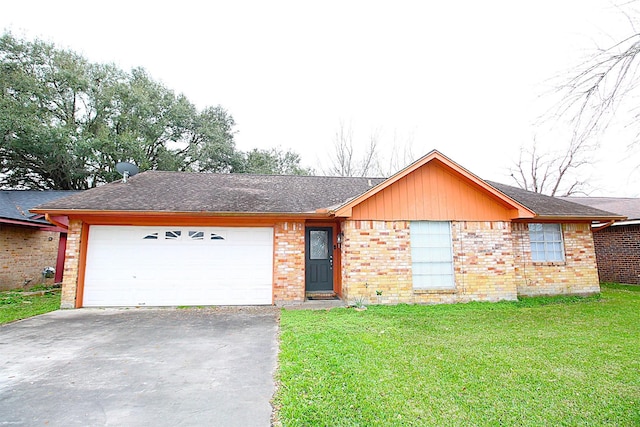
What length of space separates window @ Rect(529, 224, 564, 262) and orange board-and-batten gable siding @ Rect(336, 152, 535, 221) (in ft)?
5.17

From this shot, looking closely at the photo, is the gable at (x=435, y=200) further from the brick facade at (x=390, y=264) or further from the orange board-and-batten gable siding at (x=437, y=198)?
the brick facade at (x=390, y=264)

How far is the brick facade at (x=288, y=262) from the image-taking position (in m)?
8.54

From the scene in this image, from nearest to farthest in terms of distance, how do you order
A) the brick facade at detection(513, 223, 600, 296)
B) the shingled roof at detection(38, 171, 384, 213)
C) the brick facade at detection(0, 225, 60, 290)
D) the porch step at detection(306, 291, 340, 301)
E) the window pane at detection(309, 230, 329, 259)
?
the shingled roof at detection(38, 171, 384, 213)
the porch step at detection(306, 291, 340, 301)
the brick facade at detection(513, 223, 600, 296)
the window pane at detection(309, 230, 329, 259)
the brick facade at detection(0, 225, 60, 290)

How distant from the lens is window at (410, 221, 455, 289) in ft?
27.9

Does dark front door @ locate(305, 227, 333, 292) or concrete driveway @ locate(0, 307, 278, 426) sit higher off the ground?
dark front door @ locate(305, 227, 333, 292)

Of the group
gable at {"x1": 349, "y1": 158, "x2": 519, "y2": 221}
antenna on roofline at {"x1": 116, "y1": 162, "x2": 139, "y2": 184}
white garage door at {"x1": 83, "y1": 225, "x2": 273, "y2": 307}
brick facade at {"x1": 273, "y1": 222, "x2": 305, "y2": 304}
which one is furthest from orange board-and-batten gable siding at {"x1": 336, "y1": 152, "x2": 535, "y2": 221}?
antenna on roofline at {"x1": 116, "y1": 162, "x2": 139, "y2": 184}

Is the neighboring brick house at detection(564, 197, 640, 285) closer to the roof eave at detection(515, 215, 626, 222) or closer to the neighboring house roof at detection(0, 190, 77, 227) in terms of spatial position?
the roof eave at detection(515, 215, 626, 222)

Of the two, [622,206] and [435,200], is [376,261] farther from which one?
[622,206]

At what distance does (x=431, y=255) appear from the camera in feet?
28.2

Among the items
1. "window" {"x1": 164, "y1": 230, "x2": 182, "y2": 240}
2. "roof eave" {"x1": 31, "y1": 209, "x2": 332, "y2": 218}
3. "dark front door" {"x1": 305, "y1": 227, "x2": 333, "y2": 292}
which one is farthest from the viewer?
"dark front door" {"x1": 305, "y1": 227, "x2": 333, "y2": 292}

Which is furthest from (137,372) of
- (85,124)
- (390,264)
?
(85,124)

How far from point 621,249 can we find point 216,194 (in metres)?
16.0

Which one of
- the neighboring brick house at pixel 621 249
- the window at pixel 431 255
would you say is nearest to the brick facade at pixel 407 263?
the window at pixel 431 255

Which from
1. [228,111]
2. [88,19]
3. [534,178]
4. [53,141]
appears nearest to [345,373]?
[88,19]
